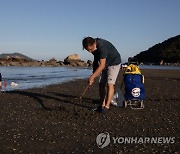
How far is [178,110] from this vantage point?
30.4ft

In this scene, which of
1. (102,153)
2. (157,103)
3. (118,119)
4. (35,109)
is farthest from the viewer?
(157,103)

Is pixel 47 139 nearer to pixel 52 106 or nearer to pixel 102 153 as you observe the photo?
pixel 102 153

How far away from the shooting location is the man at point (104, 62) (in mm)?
8461

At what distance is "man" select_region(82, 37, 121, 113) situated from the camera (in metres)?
8.46

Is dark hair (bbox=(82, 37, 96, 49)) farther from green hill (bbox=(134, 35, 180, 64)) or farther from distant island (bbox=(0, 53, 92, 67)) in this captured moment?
green hill (bbox=(134, 35, 180, 64))

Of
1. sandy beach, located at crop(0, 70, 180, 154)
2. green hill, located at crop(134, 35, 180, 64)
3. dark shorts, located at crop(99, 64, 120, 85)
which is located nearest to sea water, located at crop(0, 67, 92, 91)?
sandy beach, located at crop(0, 70, 180, 154)

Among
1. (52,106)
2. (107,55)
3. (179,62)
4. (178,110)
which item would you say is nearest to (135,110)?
(178,110)

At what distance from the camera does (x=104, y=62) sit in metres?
8.57

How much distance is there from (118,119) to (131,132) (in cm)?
140

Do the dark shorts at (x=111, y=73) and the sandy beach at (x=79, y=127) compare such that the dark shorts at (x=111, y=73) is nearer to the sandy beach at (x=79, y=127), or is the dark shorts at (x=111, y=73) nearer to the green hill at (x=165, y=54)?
the sandy beach at (x=79, y=127)

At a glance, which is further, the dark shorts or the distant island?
the distant island

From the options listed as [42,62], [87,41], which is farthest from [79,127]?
[42,62]

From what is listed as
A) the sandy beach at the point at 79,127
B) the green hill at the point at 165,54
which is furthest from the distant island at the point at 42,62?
the sandy beach at the point at 79,127

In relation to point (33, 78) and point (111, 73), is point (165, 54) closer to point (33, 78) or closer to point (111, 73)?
point (33, 78)
